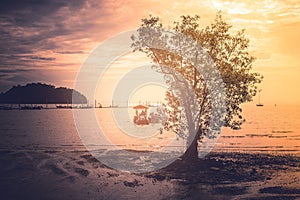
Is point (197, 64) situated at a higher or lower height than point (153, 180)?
higher

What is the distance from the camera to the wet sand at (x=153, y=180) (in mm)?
24656

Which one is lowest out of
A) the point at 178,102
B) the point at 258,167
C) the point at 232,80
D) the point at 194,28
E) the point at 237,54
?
the point at 258,167

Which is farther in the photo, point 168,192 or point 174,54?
point 174,54

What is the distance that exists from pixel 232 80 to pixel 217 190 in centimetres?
1433

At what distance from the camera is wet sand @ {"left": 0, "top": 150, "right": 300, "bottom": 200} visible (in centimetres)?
2466

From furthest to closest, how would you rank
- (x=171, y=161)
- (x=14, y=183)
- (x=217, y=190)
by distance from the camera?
(x=171, y=161) < (x=14, y=183) < (x=217, y=190)

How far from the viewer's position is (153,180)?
97.7 feet

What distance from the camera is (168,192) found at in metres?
25.2

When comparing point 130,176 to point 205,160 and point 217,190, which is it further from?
point 205,160

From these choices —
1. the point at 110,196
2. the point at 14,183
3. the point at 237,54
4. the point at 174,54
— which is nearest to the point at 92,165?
the point at 14,183

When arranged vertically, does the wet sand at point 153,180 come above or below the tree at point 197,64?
below

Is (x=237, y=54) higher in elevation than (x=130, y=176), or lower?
higher

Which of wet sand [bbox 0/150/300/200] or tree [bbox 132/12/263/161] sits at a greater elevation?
tree [bbox 132/12/263/161]

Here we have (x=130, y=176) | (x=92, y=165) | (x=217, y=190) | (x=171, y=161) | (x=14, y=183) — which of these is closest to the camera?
(x=217, y=190)
